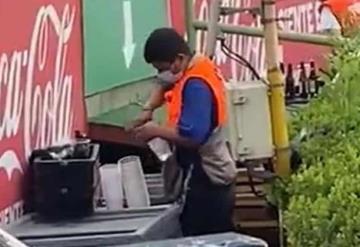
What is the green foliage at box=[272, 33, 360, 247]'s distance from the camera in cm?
520

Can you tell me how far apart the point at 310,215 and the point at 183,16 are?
541 centimetres

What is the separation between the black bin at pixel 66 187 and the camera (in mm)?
6914

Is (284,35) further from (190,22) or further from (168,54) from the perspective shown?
(168,54)

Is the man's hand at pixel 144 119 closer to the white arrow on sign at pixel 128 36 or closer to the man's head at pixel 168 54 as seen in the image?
the man's head at pixel 168 54

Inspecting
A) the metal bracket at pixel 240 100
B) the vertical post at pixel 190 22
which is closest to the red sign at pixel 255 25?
the vertical post at pixel 190 22

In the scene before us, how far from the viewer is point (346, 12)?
1091cm

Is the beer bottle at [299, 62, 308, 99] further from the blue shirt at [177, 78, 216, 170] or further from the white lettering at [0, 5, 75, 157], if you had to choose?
the blue shirt at [177, 78, 216, 170]

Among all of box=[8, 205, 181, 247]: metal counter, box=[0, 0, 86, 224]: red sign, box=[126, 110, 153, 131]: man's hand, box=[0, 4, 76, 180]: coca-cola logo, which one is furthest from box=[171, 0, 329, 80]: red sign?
box=[8, 205, 181, 247]: metal counter

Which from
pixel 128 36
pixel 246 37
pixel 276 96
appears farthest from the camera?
pixel 246 37

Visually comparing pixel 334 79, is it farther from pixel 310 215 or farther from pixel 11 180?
pixel 310 215

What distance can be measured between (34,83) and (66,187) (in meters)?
0.72

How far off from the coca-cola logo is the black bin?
0.61ft

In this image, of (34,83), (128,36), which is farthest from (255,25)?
(34,83)

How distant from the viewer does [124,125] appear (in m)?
9.11
